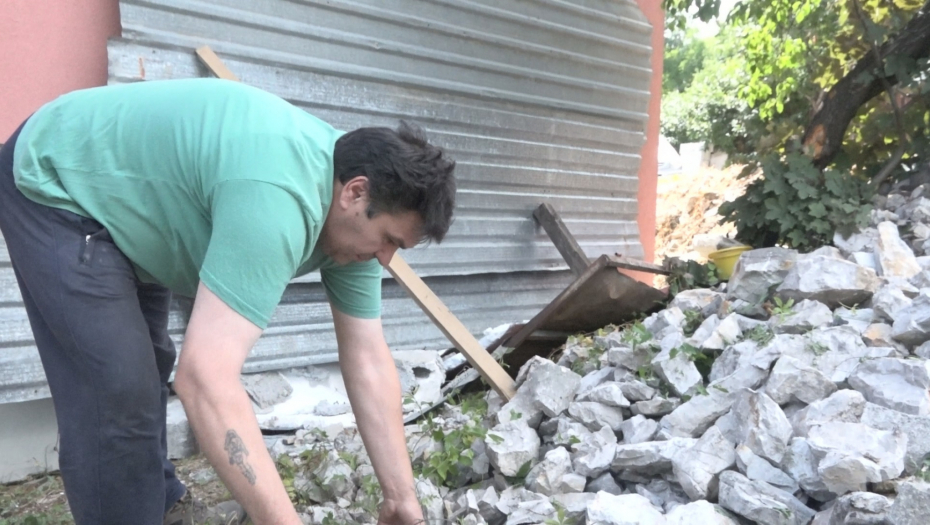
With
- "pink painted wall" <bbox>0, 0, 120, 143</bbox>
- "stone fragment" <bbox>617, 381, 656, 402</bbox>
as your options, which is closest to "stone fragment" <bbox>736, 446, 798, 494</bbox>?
"stone fragment" <bbox>617, 381, 656, 402</bbox>

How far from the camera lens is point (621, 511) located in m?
2.04

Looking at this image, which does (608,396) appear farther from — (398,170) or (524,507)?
(398,170)

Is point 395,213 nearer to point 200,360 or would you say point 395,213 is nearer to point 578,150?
point 200,360

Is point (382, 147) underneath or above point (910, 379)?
above

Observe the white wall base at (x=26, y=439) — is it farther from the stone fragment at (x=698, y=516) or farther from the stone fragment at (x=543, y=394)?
the stone fragment at (x=698, y=516)

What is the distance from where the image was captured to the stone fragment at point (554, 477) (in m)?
2.34

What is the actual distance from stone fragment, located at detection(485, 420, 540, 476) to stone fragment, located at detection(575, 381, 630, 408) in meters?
0.28

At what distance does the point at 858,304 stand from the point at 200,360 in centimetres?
286

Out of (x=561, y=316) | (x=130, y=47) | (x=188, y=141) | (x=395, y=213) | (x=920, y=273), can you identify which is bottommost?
(x=561, y=316)

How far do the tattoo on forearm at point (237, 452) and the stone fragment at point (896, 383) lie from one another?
6.28ft

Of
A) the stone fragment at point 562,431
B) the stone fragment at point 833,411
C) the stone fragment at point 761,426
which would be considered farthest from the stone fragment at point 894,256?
the stone fragment at point 562,431

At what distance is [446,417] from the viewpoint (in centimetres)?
325

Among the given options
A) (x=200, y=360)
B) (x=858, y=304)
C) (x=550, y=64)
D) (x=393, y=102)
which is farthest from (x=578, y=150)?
(x=200, y=360)

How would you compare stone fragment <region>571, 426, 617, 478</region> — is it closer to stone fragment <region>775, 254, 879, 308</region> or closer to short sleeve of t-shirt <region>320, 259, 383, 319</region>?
short sleeve of t-shirt <region>320, 259, 383, 319</region>
